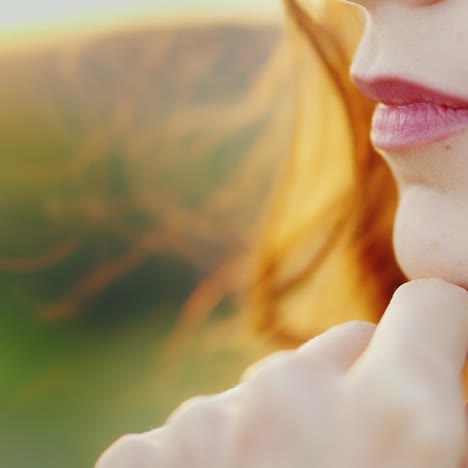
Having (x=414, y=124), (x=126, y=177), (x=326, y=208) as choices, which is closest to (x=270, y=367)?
(x=414, y=124)

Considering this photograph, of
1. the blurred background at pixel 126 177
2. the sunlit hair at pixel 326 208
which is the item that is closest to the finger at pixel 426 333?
the sunlit hair at pixel 326 208

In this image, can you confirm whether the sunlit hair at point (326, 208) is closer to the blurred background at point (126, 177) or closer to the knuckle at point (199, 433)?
the knuckle at point (199, 433)

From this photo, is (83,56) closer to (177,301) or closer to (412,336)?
(177,301)

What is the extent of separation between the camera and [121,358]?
182 centimetres

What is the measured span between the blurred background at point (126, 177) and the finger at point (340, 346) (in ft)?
4.46

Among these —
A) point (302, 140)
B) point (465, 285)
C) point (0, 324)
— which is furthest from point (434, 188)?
point (0, 324)

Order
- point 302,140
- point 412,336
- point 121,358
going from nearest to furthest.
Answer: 1. point 412,336
2. point 302,140
3. point 121,358

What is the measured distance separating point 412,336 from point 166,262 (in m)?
1.57

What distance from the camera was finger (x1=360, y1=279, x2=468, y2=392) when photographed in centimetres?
36

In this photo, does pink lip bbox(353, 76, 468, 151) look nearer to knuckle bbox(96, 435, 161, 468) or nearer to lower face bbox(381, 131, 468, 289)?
lower face bbox(381, 131, 468, 289)

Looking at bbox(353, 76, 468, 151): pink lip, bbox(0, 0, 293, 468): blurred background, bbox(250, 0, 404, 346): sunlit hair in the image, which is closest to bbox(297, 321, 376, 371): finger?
bbox(353, 76, 468, 151): pink lip

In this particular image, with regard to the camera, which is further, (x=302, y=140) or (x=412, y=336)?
(x=302, y=140)

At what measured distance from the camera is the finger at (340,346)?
0.38 metres

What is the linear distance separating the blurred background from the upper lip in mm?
1319
